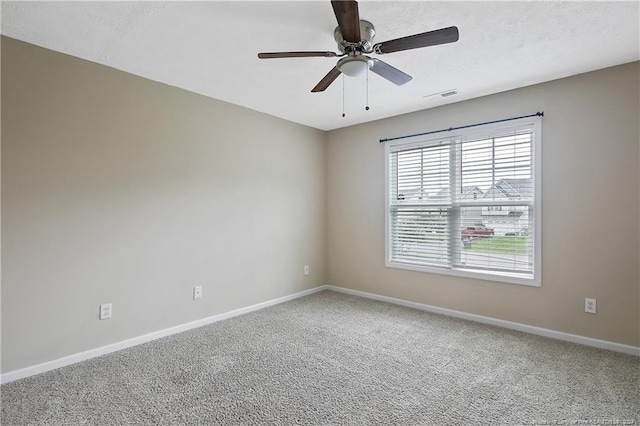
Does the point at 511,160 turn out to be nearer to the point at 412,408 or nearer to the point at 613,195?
the point at 613,195

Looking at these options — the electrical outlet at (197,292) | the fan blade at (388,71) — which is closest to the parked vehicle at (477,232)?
the fan blade at (388,71)

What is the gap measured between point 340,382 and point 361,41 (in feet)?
7.51

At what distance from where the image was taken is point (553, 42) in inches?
92.8

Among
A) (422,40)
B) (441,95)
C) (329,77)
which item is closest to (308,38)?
(329,77)

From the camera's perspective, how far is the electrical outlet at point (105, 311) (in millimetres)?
2711

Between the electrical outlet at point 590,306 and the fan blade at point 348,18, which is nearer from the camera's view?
the fan blade at point 348,18

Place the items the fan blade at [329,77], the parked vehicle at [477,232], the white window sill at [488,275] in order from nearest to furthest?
1. the fan blade at [329,77]
2. the white window sill at [488,275]
3. the parked vehicle at [477,232]

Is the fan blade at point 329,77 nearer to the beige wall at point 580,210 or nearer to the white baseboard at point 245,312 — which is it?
the beige wall at point 580,210

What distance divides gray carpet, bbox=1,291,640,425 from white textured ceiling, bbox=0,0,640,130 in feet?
8.00

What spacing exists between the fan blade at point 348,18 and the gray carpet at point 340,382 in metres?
2.22

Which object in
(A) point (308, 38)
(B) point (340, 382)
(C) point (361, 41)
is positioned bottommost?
(B) point (340, 382)

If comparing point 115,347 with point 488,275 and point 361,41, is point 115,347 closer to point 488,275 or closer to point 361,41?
point 361,41

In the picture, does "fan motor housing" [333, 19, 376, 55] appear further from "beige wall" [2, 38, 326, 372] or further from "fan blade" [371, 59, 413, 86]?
"beige wall" [2, 38, 326, 372]

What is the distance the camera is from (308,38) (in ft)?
7.57
